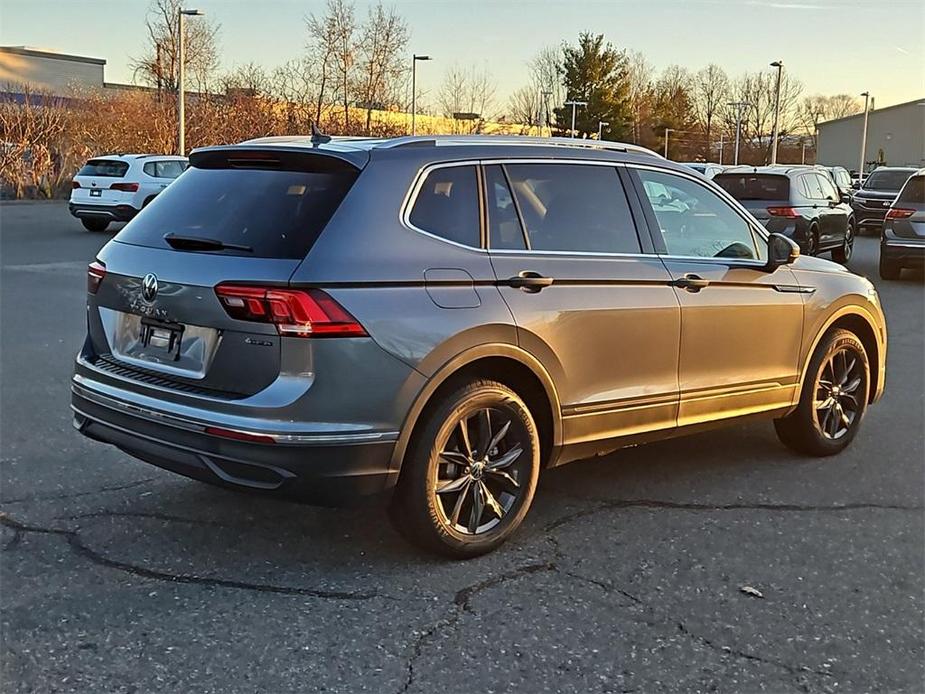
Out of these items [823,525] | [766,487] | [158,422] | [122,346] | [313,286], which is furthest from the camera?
[766,487]

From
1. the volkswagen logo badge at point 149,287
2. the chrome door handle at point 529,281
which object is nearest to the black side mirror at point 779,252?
the chrome door handle at point 529,281

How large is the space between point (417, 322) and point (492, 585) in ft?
3.51

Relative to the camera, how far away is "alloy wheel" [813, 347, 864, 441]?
585 cm

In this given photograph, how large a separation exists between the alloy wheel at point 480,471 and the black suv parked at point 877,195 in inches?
852

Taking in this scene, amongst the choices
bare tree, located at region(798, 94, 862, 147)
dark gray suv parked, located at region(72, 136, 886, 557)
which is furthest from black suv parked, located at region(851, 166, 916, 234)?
bare tree, located at region(798, 94, 862, 147)

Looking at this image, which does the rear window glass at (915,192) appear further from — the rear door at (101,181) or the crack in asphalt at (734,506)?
the rear door at (101,181)

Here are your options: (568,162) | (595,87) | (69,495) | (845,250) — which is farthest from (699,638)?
(595,87)

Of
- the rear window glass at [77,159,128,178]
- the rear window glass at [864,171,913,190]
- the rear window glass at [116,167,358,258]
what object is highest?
the rear window glass at [864,171,913,190]

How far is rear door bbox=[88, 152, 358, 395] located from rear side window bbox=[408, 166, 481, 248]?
315mm

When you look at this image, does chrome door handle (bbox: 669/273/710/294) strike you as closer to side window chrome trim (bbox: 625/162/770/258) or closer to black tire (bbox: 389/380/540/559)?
side window chrome trim (bbox: 625/162/770/258)

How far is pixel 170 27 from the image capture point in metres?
41.2

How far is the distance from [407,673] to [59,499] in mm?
2359

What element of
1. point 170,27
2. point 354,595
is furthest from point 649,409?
point 170,27

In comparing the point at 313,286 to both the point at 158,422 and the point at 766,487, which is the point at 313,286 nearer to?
the point at 158,422
